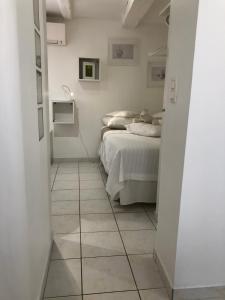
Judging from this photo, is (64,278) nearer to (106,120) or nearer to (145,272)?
(145,272)

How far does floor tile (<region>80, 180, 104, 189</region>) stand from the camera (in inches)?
129

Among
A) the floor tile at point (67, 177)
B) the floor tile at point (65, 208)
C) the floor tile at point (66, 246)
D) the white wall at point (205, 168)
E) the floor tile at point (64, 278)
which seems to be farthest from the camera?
the floor tile at point (67, 177)

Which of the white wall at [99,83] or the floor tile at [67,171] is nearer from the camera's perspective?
the floor tile at [67,171]

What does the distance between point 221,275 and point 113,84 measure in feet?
11.6

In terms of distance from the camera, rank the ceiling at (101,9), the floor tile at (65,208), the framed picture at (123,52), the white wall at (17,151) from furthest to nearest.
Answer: the framed picture at (123,52), the ceiling at (101,9), the floor tile at (65,208), the white wall at (17,151)

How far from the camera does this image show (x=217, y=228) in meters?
1.44

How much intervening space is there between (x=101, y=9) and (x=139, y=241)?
3342 mm

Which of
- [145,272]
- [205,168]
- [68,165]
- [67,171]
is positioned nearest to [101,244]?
[145,272]

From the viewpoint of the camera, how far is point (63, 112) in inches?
173

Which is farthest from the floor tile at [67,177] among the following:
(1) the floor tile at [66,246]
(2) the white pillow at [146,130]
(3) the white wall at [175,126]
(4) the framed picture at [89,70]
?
(3) the white wall at [175,126]

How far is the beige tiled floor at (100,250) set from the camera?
5.16 feet

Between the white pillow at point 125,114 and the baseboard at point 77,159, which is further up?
the white pillow at point 125,114

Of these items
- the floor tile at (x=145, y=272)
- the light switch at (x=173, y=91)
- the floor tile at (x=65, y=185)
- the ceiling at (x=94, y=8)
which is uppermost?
the ceiling at (x=94, y=8)

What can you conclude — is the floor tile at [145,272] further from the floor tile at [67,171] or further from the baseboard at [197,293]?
the floor tile at [67,171]
